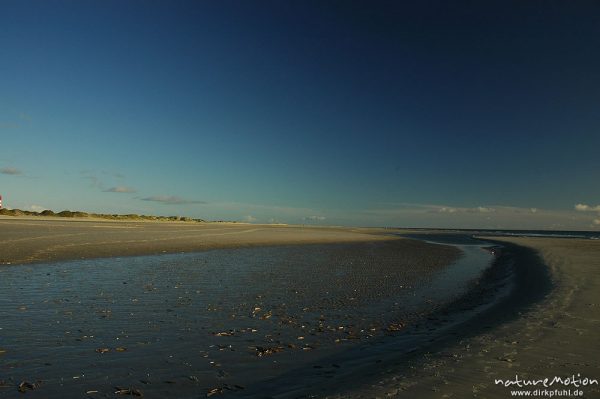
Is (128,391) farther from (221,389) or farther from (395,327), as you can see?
(395,327)

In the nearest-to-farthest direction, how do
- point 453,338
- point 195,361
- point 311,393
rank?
1. point 311,393
2. point 195,361
3. point 453,338

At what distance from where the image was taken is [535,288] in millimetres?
19375

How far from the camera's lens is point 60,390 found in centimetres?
722

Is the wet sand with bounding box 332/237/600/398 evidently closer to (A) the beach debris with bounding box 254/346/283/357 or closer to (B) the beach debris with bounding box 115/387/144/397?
(A) the beach debris with bounding box 254/346/283/357

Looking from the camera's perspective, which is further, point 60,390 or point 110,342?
point 110,342

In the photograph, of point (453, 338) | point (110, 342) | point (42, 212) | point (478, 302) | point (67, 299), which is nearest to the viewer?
point (110, 342)

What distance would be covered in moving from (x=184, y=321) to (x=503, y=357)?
9033 millimetres

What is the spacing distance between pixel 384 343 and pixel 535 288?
42.1 ft

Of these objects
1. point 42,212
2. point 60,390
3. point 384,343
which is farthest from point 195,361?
point 42,212

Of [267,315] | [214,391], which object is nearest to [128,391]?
[214,391]

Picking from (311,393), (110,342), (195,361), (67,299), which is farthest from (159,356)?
(67,299)

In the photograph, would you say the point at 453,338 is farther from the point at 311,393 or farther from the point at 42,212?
the point at 42,212

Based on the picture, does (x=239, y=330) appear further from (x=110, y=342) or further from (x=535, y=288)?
(x=535, y=288)

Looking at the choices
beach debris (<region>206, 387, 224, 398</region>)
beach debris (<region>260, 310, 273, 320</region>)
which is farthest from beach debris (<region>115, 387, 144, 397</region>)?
beach debris (<region>260, 310, 273, 320</region>)
